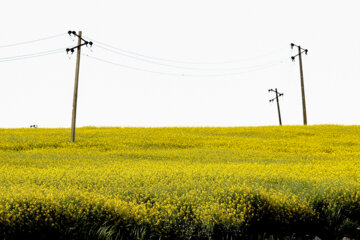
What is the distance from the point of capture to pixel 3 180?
1137 centimetres

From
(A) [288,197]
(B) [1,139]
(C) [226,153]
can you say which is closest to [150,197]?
(A) [288,197]

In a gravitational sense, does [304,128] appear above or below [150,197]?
above

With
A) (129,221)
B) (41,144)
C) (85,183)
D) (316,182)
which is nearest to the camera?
(129,221)

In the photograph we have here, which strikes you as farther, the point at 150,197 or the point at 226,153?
the point at 226,153

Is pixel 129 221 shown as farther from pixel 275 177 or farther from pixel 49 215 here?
pixel 275 177

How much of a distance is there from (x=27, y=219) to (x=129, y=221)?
2.11 m

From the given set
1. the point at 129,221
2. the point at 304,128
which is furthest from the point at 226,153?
the point at 304,128

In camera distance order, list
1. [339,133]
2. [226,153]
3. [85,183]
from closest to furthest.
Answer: [85,183]
[226,153]
[339,133]

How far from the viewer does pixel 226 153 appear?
875 inches

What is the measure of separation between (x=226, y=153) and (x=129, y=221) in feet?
51.2

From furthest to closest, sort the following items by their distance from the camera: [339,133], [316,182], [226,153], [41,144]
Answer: [339,133]
[41,144]
[226,153]
[316,182]

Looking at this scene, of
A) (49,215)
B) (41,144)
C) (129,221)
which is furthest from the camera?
(41,144)

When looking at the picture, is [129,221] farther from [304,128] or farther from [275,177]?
[304,128]

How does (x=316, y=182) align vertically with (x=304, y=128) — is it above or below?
below
